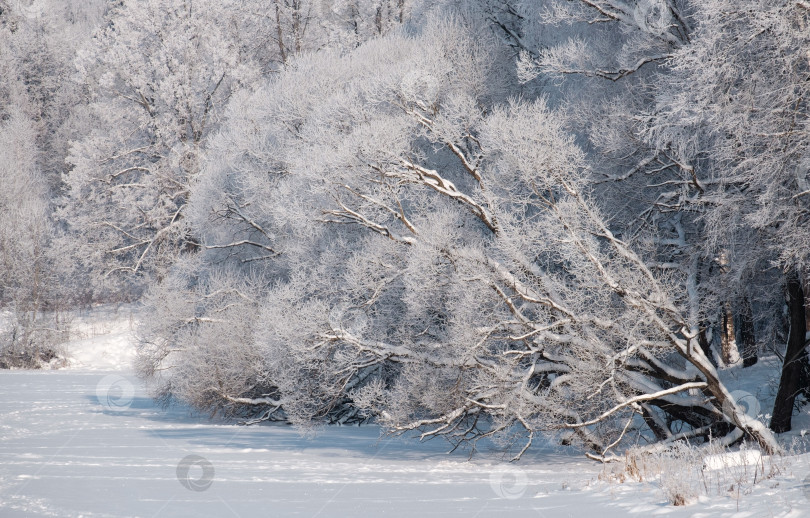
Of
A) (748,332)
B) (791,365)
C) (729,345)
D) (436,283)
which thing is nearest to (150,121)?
(436,283)

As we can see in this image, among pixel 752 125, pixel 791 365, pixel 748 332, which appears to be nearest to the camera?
pixel 752 125

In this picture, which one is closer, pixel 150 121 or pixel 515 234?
pixel 515 234

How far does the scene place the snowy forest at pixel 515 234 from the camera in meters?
11.4

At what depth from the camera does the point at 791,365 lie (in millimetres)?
12227

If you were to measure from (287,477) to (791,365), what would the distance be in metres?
7.94

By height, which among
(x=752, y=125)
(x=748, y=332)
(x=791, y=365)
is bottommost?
(x=748, y=332)

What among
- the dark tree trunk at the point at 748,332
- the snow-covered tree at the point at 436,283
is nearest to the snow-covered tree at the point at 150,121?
the snow-covered tree at the point at 436,283

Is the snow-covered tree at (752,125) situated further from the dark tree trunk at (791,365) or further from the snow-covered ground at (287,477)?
the snow-covered ground at (287,477)

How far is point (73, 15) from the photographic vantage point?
5497 centimetres

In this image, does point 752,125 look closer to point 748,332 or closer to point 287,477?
point 748,332

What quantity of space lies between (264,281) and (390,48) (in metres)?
6.32

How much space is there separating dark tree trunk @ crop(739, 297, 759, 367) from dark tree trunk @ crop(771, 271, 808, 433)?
1.06 meters

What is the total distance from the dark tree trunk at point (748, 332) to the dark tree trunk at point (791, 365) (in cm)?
106

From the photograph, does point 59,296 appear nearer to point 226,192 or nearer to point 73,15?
point 226,192
